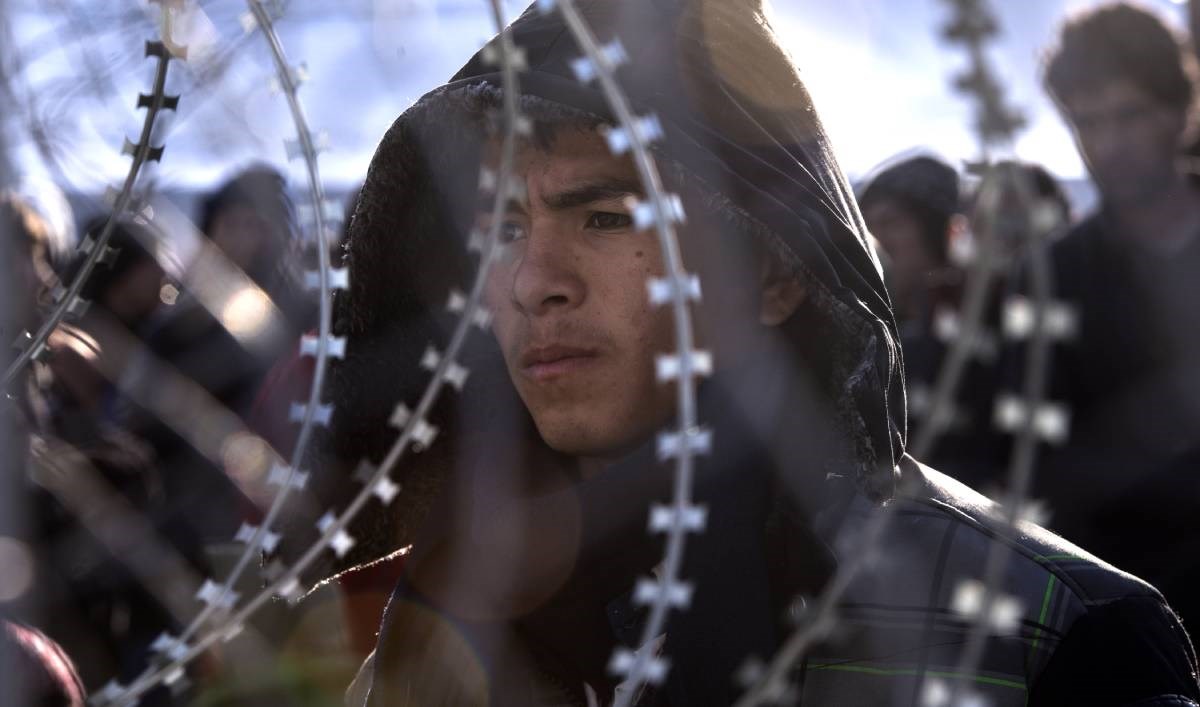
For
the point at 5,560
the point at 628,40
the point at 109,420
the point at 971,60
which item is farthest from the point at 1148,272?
the point at 109,420

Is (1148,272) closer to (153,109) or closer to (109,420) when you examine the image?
(153,109)

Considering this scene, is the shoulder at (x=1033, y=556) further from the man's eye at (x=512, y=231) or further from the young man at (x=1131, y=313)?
the young man at (x=1131, y=313)

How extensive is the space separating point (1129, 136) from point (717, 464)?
154 cm

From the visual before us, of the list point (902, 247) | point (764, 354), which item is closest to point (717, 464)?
point (764, 354)

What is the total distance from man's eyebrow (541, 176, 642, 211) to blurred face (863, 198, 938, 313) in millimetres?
2076

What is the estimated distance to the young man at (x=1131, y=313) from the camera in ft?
9.67

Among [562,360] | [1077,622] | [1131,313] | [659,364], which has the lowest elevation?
[1077,622]

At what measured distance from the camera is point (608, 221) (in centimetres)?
219

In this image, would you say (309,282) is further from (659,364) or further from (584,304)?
(584,304)

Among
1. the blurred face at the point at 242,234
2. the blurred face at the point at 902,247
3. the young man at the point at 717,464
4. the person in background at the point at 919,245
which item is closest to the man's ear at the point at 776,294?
the young man at the point at 717,464

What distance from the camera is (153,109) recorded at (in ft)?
4.85

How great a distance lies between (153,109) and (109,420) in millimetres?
2346

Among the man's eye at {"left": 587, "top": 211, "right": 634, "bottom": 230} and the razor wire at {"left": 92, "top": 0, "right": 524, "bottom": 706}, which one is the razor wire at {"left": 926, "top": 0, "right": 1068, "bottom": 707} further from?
the man's eye at {"left": 587, "top": 211, "right": 634, "bottom": 230}

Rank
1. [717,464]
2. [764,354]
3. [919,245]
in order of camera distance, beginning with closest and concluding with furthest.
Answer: [717,464] → [764,354] → [919,245]
